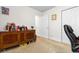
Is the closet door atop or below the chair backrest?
atop

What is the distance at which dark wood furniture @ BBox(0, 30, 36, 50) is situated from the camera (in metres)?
2.41

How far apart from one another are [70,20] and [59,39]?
0.57m

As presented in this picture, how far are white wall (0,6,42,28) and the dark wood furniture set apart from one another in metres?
0.40

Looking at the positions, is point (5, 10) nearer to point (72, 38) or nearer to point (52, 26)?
point (52, 26)

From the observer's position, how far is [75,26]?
219 centimetres

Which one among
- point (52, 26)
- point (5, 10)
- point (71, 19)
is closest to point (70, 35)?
point (71, 19)

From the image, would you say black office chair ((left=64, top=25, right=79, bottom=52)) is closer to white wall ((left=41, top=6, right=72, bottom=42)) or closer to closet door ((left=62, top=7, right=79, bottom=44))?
closet door ((left=62, top=7, right=79, bottom=44))

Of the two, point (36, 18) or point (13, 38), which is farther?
point (13, 38)

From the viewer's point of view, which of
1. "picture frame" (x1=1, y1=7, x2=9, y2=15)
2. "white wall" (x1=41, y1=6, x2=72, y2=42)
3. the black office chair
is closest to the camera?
the black office chair

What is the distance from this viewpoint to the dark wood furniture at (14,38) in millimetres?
2410

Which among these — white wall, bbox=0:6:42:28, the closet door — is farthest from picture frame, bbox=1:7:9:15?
the closet door
